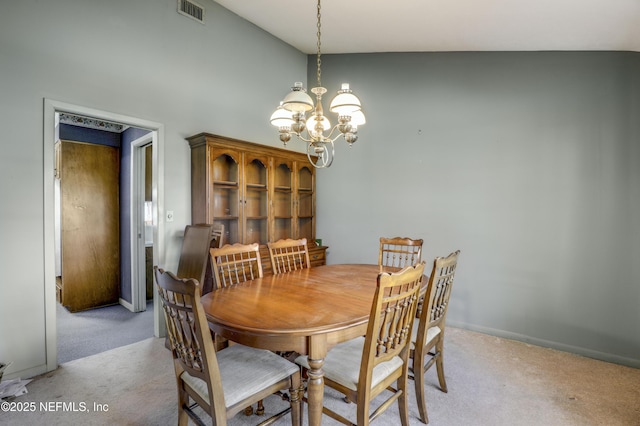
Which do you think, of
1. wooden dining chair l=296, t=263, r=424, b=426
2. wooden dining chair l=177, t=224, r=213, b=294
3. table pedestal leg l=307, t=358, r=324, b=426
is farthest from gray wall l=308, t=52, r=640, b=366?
table pedestal leg l=307, t=358, r=324, b=426

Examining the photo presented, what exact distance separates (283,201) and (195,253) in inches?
53.8

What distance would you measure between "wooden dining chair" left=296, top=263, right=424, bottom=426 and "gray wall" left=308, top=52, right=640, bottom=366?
211 cm

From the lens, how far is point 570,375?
2588mm

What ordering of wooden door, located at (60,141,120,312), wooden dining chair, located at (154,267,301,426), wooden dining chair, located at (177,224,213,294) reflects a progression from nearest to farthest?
wooden dining chair, located at (154,267,301,426)
wooden dining chair, located at (177,224,213,294)
wooden door, located at (60,141,120,312)

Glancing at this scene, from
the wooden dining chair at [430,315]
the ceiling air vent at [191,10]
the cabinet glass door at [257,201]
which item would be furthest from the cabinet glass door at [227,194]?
the wooden dining chair at [430,315]

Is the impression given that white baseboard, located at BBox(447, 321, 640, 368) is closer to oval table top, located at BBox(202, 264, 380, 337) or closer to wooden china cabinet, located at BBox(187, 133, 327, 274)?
oval table top, located at BBox(202, 264, 380, 337)

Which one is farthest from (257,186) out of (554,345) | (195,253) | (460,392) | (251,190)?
(554,345)

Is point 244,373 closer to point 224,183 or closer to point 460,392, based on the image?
point 460,392

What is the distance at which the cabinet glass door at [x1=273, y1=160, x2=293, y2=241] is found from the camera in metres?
4.00

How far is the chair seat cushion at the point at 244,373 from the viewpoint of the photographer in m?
1.50

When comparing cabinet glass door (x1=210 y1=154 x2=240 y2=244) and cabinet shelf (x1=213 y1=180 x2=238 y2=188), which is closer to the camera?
cabinet shelf (x1=213 y1=180 x2=238 y2=188)

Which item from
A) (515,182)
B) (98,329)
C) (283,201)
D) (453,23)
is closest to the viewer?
(453,23)

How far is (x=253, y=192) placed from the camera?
3.79m

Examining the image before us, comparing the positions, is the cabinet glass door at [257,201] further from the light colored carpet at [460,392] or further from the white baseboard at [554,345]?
the white baseboard at [554,345]
